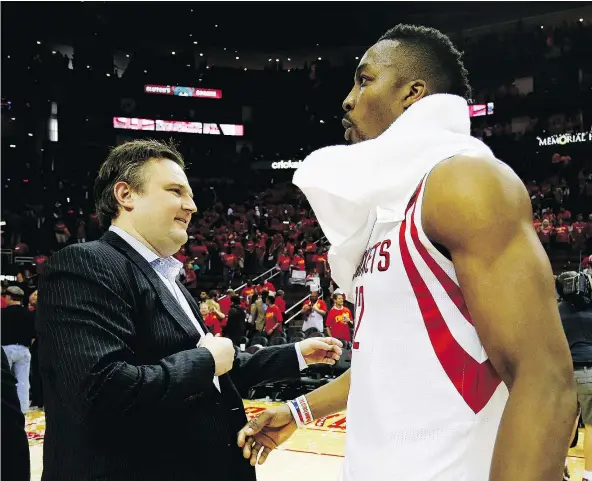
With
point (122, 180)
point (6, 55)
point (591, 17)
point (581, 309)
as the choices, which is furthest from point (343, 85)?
point (122, 180)

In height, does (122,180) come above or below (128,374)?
above

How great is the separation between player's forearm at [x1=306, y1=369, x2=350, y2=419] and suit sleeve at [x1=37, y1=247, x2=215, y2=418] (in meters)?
0.33

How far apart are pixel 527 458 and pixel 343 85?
90.0ft

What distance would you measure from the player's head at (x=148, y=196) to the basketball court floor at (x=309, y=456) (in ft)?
11.4

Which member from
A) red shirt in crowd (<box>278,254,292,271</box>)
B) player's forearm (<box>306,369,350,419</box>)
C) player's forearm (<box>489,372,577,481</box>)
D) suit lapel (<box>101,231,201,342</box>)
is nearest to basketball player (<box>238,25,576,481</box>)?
player's forearm (<box>489,372,577,481</box>)

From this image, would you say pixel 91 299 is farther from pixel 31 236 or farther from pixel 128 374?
pixel 31 236

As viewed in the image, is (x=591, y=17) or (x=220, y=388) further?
(x=591, y=17)

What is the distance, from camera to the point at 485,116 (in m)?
24.8

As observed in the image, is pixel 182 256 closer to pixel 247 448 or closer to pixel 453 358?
pixel 247 448

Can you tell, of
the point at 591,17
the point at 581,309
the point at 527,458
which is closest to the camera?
the point at 527,458

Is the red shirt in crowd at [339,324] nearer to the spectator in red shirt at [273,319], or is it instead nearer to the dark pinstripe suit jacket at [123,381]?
the spectator in red shirt at [273,319]

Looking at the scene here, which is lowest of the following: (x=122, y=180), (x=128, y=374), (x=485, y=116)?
(x=128, y=374)

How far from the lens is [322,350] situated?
2.26 m

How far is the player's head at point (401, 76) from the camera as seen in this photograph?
132cm
